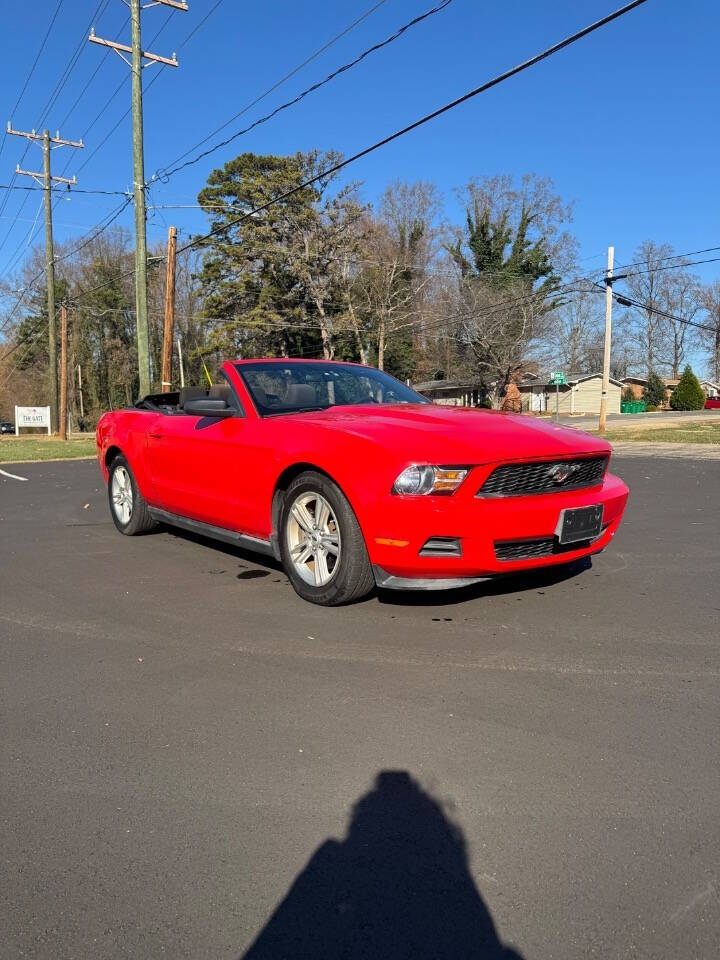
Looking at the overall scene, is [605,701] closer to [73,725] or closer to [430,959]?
[430,959]

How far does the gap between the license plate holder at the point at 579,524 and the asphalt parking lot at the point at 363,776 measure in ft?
1.51

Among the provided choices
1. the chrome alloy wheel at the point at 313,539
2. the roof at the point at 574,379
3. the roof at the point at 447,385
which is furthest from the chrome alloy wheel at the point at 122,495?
the roof at the point at 574,379

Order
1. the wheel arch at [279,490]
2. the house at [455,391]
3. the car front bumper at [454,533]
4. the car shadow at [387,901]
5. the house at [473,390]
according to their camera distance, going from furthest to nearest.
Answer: the house at [455,391]
the house at [473,390]
the wheel arch at [279,490]
the car front bumper at [454,533]
the car shadow at [387,901]

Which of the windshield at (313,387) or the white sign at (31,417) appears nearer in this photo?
the windshield at (313,387)

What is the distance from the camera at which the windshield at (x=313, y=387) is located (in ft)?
18.1

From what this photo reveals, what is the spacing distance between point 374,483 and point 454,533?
0.52 m

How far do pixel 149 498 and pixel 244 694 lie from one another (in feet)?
12.2

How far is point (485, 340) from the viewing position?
5100 cm

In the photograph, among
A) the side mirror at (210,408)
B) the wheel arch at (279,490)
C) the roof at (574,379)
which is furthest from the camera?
the roof at (574,379)

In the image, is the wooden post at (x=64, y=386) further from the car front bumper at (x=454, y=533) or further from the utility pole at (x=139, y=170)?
the car front bumper at (x=454, y=533)

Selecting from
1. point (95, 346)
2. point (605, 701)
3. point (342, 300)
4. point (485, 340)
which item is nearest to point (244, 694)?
point (605, 701)

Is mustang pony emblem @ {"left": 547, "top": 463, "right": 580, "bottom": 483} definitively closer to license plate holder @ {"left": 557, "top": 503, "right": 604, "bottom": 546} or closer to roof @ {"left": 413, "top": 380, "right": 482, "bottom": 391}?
license plate holder @ {"left": 557, "top": 503, "right": 604, "bottom": 546}

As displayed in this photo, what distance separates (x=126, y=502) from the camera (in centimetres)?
729

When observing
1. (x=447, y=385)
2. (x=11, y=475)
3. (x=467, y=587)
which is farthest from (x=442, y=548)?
(x=447, y=385)
